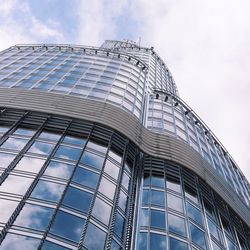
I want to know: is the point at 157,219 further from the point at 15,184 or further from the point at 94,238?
the point at 15,184

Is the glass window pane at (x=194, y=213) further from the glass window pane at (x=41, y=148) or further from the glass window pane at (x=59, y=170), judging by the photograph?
the glass window pane at (x=41, y=148)

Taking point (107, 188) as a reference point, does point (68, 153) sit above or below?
above

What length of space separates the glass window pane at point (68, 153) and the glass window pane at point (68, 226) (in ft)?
18.1

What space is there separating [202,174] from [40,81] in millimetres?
17178

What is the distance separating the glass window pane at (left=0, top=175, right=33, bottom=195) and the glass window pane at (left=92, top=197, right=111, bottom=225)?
139 inches

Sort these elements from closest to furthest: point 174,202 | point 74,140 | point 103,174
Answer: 1. point 103,174
2. point 174,202
3. point 74,140

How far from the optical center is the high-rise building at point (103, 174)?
60.6 feet

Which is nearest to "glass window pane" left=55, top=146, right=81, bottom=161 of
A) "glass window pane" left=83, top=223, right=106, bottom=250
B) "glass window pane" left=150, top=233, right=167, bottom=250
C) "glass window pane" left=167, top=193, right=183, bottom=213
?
"glass window pane" left=83, top=223, right=106, bottom=250

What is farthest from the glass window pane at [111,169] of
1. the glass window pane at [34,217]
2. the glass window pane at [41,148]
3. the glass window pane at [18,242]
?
the glass window pane at [18,242]

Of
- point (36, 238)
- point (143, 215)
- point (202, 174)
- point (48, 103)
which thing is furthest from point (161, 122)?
point (36, 238)

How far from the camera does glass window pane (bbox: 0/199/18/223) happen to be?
17.4m

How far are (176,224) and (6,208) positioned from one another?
378 inches

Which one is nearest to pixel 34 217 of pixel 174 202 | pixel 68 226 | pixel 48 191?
pixel 68 226

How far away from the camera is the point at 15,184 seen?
2008cm
